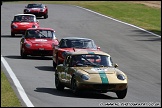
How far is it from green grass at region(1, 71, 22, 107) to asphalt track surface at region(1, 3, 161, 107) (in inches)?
9.0

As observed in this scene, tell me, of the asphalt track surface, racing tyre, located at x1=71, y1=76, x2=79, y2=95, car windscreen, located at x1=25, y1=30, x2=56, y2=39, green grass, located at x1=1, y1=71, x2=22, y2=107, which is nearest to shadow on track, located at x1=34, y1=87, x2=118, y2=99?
the asphalt track surface

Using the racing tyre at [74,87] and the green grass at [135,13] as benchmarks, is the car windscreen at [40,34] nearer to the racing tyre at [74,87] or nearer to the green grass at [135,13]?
the racing tyre at [74,87]

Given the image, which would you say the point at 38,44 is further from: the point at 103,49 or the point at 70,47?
the point at 103,49

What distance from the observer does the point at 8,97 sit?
16.9 m

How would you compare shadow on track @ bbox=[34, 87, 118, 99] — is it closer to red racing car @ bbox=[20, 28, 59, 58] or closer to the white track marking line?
the white track marking line

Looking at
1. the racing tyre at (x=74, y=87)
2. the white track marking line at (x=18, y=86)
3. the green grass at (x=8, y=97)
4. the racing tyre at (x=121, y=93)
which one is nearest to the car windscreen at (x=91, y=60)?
the racing tyre at (x=74, y=87)

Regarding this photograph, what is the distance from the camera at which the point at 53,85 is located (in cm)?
2097

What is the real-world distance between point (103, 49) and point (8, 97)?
20112 millimetres

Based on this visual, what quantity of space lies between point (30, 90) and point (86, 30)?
3024 cm

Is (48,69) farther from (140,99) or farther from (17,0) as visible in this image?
(17,0)

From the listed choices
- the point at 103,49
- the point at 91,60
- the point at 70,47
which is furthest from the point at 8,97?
the point at 103,49

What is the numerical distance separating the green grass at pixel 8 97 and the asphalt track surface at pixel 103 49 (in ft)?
0.75

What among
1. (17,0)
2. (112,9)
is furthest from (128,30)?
(17,0)

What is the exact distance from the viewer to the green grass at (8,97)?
51.1 ft
